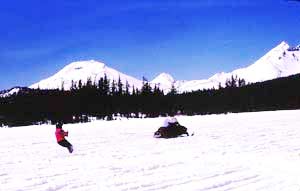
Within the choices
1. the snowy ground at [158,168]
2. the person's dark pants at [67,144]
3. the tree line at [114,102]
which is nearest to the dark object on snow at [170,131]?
the snowy ground at [158,168]

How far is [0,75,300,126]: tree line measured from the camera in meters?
114

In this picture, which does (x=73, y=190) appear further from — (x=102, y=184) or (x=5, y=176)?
(x=5, y=176)

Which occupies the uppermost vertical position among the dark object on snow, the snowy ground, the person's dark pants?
the dark object on snow

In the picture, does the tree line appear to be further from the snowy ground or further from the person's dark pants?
the snowy ground

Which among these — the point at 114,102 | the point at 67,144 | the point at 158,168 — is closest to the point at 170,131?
the point at 67,144

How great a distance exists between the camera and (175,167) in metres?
15.0

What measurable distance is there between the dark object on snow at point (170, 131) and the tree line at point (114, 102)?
241 ft

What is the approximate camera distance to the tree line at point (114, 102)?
114 metres

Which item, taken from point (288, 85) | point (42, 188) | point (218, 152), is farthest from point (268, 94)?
point (42, 188)

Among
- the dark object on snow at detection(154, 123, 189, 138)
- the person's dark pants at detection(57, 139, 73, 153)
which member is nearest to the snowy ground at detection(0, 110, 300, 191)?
the person's dark pants at detection(57, 139, 73, 153)

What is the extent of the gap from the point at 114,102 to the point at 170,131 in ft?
305

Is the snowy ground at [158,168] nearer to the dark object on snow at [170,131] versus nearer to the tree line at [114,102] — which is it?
the dark object on snow at [170,131]

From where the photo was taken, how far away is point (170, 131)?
29.8m

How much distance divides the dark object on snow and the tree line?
241 ft
